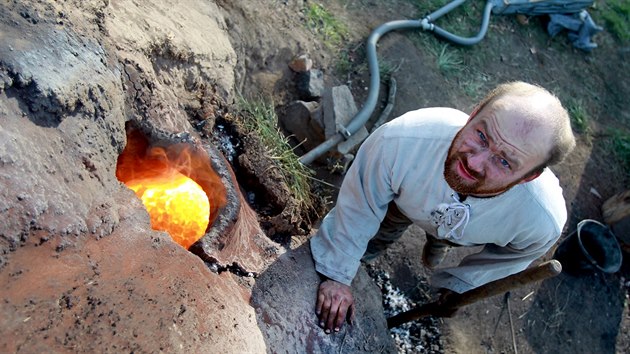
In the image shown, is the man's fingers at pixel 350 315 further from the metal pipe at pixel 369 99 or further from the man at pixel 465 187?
the metal pipe at pixel 369 99

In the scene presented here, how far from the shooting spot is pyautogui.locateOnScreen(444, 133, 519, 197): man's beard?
2.39m

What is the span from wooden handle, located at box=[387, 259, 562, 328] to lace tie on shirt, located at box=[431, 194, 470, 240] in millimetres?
334

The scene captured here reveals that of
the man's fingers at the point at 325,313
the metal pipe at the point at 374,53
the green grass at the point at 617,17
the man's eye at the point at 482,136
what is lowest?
the green grass at the point at 617,17

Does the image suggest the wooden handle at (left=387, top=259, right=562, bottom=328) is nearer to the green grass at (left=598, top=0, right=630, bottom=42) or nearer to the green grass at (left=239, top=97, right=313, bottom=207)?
the green grass at (left=239, top=97, right=313, bottom=207)

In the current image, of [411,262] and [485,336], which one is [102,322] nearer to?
[411,262]

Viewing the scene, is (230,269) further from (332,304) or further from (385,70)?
(385,70)

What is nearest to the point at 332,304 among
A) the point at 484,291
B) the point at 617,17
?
the point at 484,291

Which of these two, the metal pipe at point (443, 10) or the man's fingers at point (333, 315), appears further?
the metal pipe at point (443, 10)

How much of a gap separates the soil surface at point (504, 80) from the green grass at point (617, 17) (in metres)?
0.11

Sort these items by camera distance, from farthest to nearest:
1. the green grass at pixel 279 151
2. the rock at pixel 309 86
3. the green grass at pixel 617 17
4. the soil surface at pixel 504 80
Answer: the green grass at pixel 617 17 < the rock at pixel 309 86 < the soil surface at pixel 504 80 < the green grass at pixel 279 151

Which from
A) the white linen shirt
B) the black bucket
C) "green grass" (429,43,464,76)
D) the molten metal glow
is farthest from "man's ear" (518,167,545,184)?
"green grass" (429,43,464,76)

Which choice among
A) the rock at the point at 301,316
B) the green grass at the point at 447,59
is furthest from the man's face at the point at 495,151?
the green grass at the point at 447,59

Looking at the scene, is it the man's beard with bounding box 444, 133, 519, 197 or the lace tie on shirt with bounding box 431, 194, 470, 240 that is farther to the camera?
the lace tie on shirt with bounding box 431, 194, 470, 240

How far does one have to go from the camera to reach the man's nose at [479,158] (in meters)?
2.33
